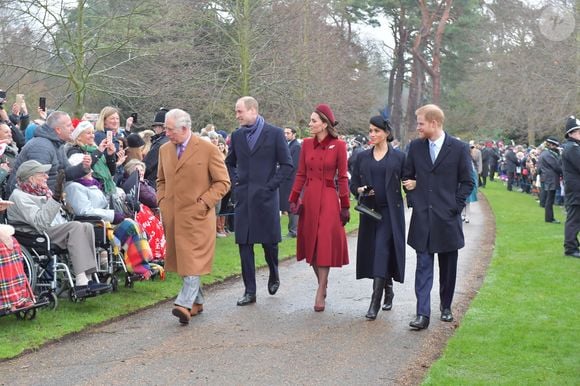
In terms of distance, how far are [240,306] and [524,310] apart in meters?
3.15

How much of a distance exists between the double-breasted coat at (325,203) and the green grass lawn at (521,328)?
5.25 ft

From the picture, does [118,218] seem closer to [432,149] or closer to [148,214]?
[148,214]

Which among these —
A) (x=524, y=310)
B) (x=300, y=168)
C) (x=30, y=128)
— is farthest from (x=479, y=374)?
(x=30, y=128)

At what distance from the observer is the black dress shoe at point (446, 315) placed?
29.0ft

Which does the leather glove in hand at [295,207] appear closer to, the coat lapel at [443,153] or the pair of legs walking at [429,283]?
the pair of legs walking at [429,283]

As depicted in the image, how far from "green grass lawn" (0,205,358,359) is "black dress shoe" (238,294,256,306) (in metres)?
0.95

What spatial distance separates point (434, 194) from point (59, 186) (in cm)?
398

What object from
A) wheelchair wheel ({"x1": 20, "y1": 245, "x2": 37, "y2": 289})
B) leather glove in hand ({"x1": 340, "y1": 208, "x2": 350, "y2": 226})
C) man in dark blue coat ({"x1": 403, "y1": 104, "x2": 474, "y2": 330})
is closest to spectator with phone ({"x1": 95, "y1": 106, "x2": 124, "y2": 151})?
wheelchair wheel ({"x1": 20, "y1": 245, "x2": 37, "y2": 289})

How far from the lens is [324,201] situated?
927 centimetres

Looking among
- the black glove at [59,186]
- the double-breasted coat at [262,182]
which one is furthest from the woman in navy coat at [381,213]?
the black glove at [59,186]

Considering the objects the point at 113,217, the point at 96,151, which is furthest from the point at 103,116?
the point at 113,217

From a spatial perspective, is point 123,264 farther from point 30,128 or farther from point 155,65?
point 155,65

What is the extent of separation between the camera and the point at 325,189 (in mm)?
9266

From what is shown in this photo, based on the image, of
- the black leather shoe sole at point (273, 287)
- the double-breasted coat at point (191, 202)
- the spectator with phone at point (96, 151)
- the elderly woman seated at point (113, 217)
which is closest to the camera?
the double-breasted coat at point (191, 202)
